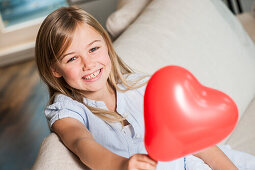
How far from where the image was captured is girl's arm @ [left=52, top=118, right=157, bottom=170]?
67 cm

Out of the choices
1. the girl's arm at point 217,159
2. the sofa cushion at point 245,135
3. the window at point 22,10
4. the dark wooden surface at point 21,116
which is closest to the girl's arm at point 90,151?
the girl's arm at point 217,159

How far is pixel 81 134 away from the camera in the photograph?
88 cm

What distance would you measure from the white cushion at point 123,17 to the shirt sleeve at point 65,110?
0.69m

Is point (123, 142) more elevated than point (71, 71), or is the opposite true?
point (71, 71)

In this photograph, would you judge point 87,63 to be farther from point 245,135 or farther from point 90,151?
point 245,135

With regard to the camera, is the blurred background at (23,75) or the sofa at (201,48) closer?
the sofa at (201,48)

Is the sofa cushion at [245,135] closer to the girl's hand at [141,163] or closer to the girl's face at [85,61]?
the girl's face at [85,61]

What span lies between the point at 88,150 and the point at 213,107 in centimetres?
31

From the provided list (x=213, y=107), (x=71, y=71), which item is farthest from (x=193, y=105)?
(x=71, y=71)

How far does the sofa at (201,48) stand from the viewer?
1.41 m

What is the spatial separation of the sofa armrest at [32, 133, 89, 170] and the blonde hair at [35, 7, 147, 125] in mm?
203

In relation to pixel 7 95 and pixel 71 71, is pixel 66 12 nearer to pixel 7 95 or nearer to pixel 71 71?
pixel 71 71

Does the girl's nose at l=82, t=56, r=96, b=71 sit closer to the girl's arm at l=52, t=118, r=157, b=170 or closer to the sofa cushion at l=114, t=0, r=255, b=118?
the girl's arm at l=52, t=118, r=157, b=170

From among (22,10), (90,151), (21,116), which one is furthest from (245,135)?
(22,10)
